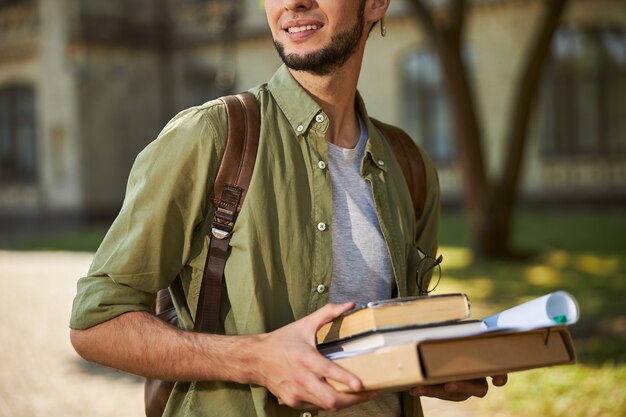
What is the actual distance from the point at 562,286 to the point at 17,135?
19.3 meters

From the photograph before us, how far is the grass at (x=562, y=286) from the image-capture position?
5.95 meters

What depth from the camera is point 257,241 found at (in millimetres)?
1830

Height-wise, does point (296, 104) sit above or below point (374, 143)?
above

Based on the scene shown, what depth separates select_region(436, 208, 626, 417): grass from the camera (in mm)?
5938

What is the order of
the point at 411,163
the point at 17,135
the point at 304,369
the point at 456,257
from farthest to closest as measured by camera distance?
the point at 17,135, the point at 456,257, the point at 411,163, the point at 304,369

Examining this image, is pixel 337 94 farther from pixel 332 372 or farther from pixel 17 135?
pixel 17 135

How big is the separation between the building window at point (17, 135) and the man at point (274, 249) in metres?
24.5

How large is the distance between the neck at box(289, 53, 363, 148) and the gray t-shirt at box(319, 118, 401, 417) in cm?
6

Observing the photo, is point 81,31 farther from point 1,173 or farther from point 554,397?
point 554,397

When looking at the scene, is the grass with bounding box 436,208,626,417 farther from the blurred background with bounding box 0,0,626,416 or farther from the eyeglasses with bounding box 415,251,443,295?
the eyeglasses with bounding box 415,251,443,295

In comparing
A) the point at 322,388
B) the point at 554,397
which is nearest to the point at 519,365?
the point at 322,388

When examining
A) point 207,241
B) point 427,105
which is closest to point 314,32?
point 207,241

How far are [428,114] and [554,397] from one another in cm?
1708

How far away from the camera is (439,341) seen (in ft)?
4.74
